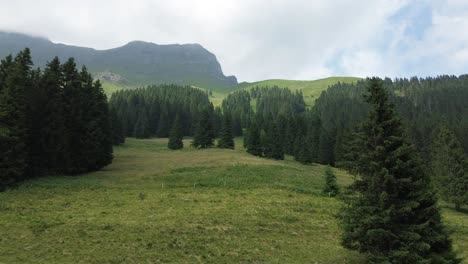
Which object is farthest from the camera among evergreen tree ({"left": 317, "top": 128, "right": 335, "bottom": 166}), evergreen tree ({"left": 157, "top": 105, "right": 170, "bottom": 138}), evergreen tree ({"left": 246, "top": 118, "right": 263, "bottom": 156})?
evergreen tree ({"left": 157, "top": 105, "right": 170, "bottom": 138})

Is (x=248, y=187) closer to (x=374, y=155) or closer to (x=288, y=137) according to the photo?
(x=374, y=155)

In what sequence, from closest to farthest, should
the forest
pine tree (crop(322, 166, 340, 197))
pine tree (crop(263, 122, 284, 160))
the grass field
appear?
the forest, the grass field, pine tree (crop(322, 166, 340, 197)), pine tree (crop(263, 122, 284, 160))

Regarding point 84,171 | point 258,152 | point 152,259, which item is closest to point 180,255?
point 152,259

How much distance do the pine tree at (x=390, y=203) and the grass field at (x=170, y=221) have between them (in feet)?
5.46

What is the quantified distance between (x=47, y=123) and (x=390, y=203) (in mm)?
40379

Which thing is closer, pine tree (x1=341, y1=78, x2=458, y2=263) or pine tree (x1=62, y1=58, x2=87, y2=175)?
pine tree (x1=341, y1=78, x2=458, y2=263)

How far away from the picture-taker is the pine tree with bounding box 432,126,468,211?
53750 mm

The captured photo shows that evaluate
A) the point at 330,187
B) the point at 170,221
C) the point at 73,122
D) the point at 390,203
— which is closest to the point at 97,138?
the point at 73,122

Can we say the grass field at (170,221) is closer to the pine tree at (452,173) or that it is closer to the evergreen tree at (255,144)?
the pine tree at (452,173)

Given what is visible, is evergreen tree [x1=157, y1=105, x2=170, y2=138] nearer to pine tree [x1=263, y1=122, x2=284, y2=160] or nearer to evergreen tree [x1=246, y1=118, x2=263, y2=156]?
evergreen tree [x1=246, y1=118, x2=263, y2=156]

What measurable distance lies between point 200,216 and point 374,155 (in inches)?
602

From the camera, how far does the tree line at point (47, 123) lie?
131ft

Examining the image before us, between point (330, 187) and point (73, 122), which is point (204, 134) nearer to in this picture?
point (73, 122)

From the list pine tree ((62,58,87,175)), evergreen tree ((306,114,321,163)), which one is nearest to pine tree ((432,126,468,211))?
evergreen tree ((306,114,321,163))
